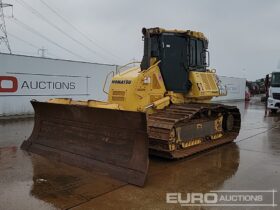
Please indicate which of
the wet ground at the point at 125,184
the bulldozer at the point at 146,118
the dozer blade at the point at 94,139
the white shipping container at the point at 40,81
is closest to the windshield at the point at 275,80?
the white shipping container at the point at 40,81

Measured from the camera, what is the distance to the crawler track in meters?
6.70

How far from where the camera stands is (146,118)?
218 inches

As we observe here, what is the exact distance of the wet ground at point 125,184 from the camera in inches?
183

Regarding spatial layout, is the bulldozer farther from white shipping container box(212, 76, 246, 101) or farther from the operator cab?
white shipping container box(212, 76, 246, 101)

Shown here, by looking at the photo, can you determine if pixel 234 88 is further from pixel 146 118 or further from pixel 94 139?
pixel 146 118

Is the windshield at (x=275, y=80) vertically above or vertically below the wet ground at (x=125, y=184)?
above

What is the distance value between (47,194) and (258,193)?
3.07 m

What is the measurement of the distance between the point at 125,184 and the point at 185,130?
2.34 m

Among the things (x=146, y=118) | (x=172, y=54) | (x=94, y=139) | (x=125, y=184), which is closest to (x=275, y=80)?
(x=172, y=54)

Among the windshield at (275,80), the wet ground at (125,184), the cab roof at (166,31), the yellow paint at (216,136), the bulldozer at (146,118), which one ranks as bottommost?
the wet ground at (125,184)

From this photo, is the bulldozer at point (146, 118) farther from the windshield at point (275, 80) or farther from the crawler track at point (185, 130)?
the windshield at point (275, 80)

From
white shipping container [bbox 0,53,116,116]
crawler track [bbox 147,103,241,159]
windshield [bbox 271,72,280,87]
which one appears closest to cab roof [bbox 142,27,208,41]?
crawler track [bbox 147,103,241,159]

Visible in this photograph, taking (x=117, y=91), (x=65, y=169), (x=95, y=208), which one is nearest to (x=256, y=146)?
(x=117, y=91)

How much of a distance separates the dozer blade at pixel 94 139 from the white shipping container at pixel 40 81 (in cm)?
616
